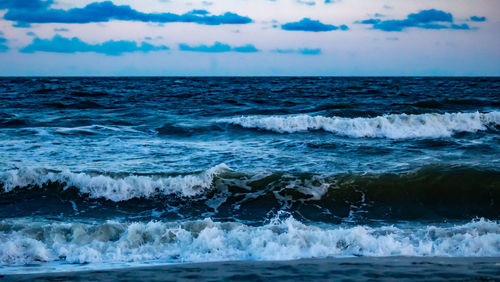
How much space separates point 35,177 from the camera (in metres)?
9.47

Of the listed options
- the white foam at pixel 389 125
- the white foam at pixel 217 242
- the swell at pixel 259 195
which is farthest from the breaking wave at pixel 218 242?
the white foam at pixel 389 125

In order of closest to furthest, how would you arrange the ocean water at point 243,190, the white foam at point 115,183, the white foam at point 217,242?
the white foam at point 217,242 → the ocean water at point 243,190 → the white foam at point 115,183

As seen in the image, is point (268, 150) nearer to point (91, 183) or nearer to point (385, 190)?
point (385, 190)

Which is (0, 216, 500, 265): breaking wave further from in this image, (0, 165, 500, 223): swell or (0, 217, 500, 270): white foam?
(0, 165, 500, 223): swell

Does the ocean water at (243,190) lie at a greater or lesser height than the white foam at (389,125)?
lesser

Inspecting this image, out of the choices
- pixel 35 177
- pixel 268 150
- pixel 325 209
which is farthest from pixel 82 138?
pixel 325 209

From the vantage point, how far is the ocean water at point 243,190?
19.1 feet

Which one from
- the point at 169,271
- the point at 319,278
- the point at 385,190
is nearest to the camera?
the point at 319,278

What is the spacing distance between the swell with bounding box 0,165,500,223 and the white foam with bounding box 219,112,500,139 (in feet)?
18.0

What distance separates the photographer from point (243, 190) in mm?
9109

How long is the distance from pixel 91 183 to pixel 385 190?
18.6ft

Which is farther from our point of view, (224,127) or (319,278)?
(224,127)

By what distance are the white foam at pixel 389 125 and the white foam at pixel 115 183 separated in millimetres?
7303

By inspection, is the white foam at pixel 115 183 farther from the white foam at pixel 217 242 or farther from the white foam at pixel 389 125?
the white foam at pixel 389 125
